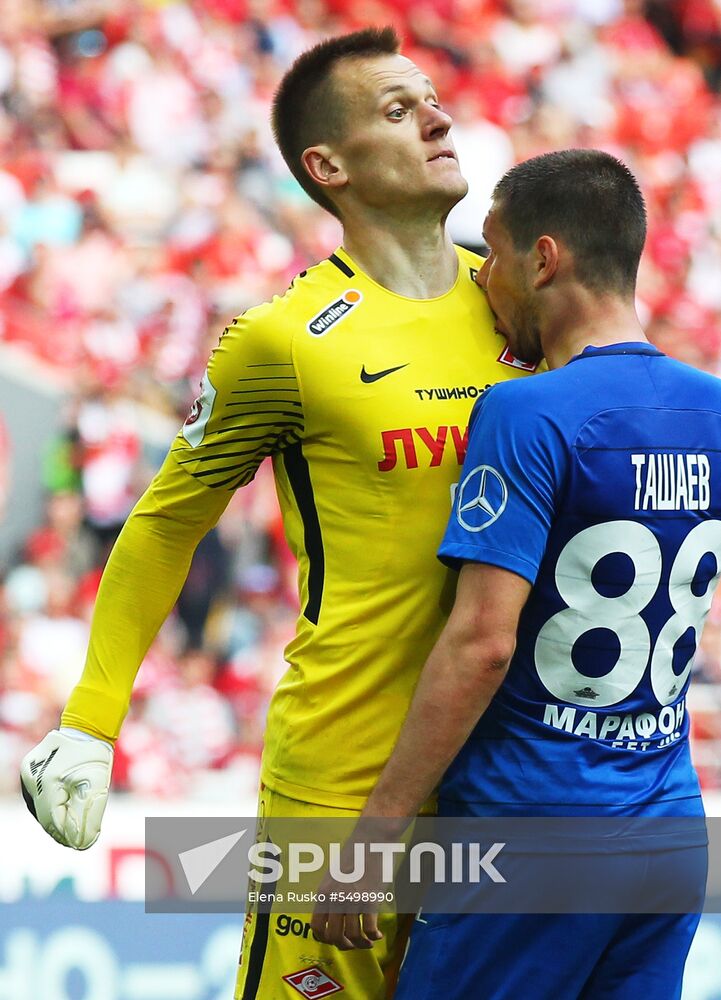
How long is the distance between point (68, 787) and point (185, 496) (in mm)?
565

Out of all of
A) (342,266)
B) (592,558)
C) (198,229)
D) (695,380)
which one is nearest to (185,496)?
(342,266)

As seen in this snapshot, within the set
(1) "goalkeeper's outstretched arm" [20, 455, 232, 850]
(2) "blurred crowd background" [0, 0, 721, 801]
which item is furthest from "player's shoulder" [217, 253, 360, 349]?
(2) "blurred crowd background" [0, 0, 721, 801]

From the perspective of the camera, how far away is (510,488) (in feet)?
6.84

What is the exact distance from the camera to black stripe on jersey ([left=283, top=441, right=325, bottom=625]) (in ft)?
8.22

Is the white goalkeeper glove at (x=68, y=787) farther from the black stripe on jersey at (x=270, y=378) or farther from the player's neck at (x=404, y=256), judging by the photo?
the player's neck at (x=404, y=256)

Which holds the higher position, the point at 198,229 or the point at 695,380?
the point at 198,229

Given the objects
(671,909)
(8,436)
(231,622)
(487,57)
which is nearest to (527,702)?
(671,909)

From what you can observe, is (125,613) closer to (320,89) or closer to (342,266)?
(342,266)

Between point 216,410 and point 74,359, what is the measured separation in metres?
5.26

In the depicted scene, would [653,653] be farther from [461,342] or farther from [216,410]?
[216,410]

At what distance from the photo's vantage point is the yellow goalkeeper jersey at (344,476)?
95.7 inches

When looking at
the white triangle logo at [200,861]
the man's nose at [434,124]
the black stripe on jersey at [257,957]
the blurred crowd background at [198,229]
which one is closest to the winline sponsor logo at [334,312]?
the man's nose at [434,124]

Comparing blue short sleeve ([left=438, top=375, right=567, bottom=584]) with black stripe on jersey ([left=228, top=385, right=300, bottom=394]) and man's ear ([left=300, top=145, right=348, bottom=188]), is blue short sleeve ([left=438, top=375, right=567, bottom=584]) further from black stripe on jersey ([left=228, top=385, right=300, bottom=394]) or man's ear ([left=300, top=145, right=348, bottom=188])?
man's ear ([left=300, top=145, right=348, bottom=188])

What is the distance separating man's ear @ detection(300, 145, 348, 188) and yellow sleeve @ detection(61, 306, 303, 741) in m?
0.36
